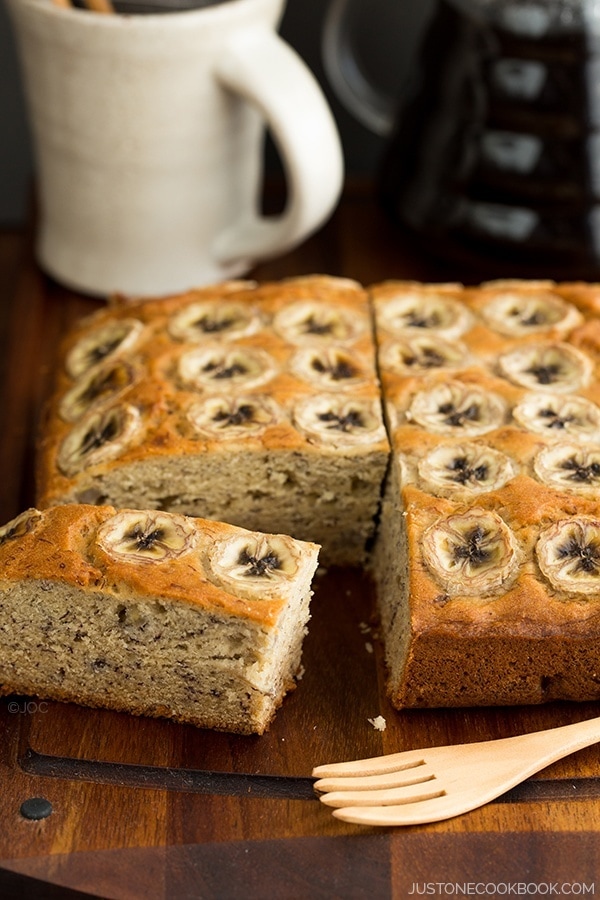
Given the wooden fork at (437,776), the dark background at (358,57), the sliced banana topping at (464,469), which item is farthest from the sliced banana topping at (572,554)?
the dark background at (358,57)

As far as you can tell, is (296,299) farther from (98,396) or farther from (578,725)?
(578,725)

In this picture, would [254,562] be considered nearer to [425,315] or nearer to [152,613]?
[152,613]

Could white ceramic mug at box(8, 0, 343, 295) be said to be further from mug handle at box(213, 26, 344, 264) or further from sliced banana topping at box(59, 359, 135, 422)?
sliced banana topping at box(59, 359, 135, 422)

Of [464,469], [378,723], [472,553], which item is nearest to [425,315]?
[464,469]

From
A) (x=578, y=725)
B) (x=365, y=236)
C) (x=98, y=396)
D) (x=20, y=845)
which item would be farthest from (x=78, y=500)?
(x=365, y=236)

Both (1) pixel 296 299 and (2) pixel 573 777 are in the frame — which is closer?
(2) pixel 573 777

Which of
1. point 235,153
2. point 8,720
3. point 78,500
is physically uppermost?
point 235,153

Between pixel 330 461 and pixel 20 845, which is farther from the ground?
pixel 330 461

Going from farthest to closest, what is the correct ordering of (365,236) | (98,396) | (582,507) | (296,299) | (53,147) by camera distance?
(365,236), (53,147), (296,299), (98,396), (582,507)
